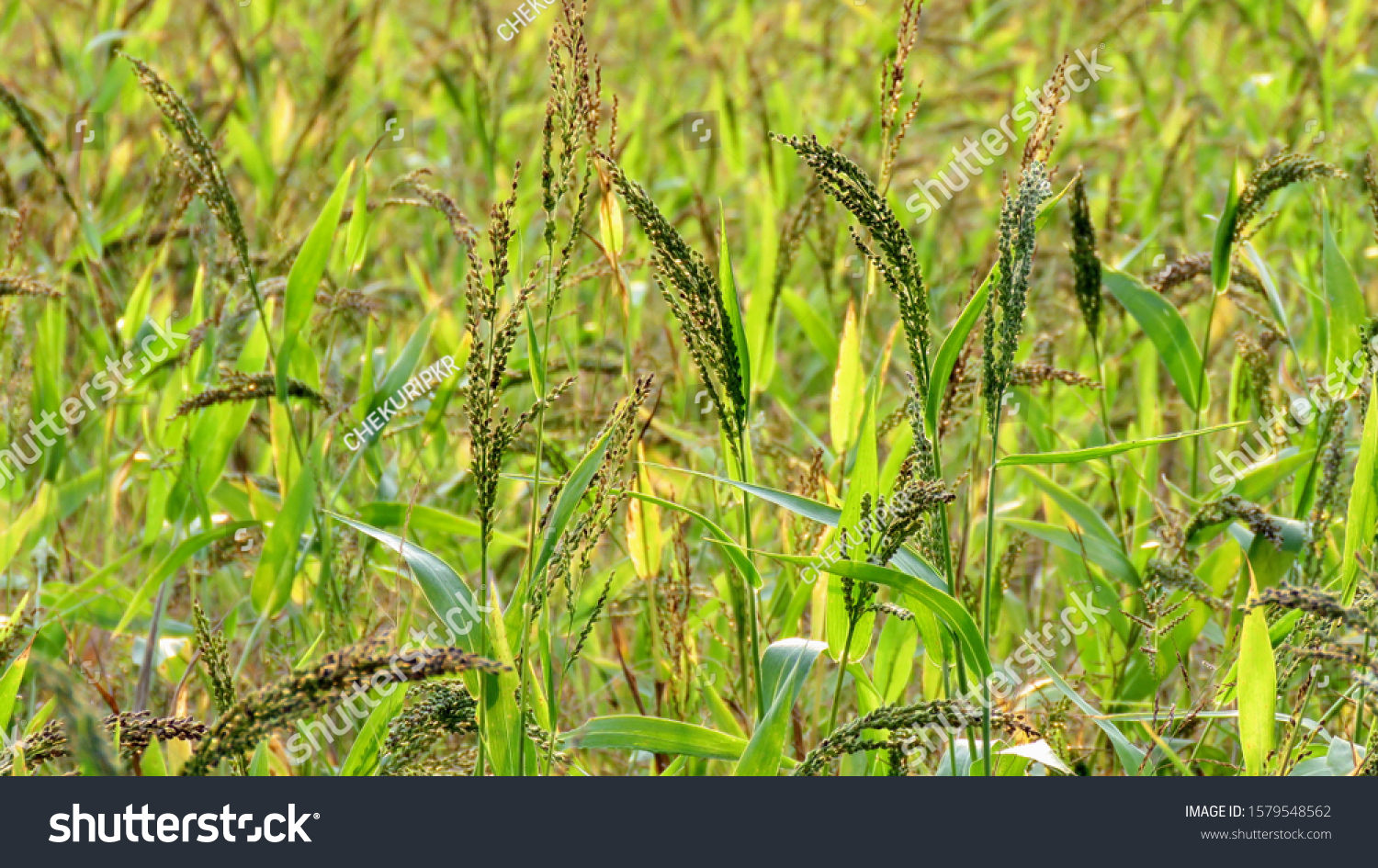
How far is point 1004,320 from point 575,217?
400 millimetres

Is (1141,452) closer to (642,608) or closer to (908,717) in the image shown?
(642,608)

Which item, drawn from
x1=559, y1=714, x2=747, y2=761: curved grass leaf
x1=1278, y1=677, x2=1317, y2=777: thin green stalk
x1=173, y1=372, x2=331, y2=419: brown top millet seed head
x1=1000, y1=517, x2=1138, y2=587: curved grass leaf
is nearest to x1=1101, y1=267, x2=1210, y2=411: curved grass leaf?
x1=1000, y1=517, x2=1138, y2=587: curved grass leaf

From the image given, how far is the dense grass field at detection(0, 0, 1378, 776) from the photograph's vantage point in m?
1.20

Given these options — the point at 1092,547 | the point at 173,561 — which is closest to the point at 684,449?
the point at 1092,547

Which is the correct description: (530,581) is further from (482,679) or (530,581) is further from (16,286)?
(16,286)

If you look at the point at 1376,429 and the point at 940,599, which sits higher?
the point at 1376,429

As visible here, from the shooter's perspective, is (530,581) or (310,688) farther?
(530,581)

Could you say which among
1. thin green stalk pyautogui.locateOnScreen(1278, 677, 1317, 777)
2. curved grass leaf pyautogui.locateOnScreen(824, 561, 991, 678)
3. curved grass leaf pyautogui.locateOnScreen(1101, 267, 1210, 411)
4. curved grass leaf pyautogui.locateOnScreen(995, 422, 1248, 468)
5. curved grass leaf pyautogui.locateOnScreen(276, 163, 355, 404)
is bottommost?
thin green stalk pyautogui.locateOnScreen(1278, 677, 1317, 777)

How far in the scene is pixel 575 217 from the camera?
113cm

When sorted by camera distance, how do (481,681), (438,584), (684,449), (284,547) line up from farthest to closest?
1. (684,449)
2. (284,547)
3. (438,584)
4. (481,681)

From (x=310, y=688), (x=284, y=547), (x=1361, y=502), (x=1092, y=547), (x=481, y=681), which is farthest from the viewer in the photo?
(x=1092, y=547)

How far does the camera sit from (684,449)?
7.62 feet

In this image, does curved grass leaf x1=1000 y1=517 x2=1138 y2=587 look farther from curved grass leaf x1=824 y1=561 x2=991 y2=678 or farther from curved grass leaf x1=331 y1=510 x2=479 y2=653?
curved grass leaf x1=331 y1=510 x2=479 y2=653
